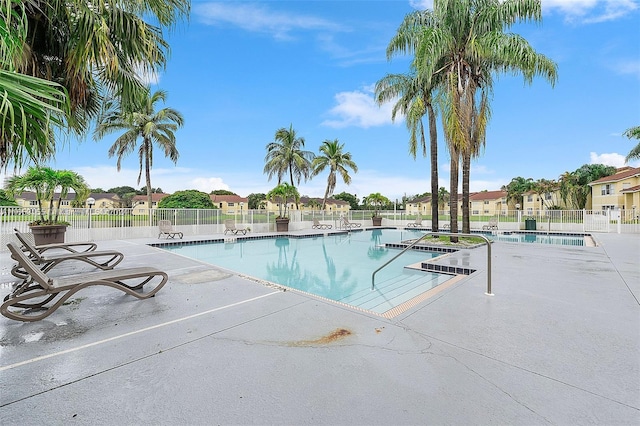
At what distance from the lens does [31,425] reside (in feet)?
5.33

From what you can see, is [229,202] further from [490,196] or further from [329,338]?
[329,338]

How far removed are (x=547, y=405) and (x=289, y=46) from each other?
61.1 feet

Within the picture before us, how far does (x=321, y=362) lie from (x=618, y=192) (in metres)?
39.2

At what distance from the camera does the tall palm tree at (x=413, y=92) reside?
11.0 meters

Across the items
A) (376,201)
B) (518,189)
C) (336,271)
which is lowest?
(336,271)

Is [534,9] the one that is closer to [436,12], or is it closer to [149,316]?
[436,12]

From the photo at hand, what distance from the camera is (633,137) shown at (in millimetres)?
19000

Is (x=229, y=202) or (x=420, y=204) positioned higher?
(x=229, y=202)

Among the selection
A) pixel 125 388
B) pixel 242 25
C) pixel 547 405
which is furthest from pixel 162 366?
pixel 242 25

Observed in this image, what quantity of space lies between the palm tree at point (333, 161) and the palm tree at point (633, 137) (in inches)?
752

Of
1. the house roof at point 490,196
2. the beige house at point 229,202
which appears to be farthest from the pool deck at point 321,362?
the beige house at point 229,202

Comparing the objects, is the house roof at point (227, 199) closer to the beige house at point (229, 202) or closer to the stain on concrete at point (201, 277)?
the beige house at point (229, 202)

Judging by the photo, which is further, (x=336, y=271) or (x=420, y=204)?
(x=420, y=204)

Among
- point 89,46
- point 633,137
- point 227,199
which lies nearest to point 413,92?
point 89,46
